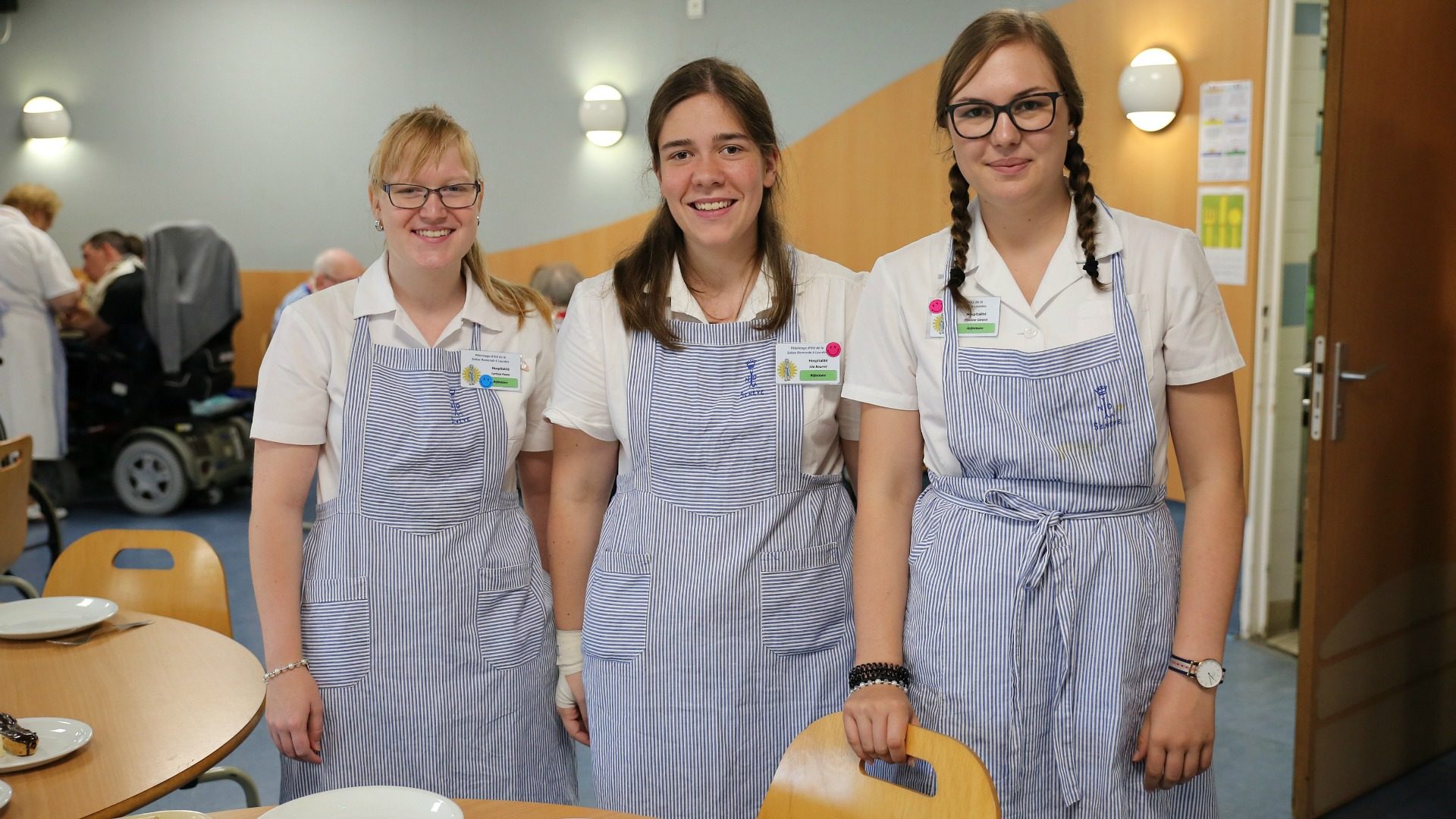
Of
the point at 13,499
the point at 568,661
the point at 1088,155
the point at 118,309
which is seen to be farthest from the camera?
the point at 118,309

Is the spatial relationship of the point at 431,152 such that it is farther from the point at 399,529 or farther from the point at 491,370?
the point at 399,529

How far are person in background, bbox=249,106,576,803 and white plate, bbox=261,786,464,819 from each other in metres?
0.60

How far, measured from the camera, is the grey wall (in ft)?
26.3

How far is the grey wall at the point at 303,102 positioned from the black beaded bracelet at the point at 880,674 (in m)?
6.29

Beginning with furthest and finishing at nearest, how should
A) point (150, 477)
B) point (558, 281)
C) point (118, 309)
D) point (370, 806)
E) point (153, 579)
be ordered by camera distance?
point (118, 309)
point (150, 477)
point (558, 281)
point (153, 579)
point (370, 806)

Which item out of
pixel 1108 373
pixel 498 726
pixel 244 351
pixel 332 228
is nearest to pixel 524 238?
pixel 332 228

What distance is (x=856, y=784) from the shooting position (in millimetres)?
1600

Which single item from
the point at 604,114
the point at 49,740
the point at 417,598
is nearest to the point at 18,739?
the point at 49,740

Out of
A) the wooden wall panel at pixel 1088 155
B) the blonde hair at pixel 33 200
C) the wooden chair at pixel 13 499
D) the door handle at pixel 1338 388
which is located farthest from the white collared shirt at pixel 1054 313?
the blonde hair at pixel 33 200

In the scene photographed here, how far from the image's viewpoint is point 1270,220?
437cm

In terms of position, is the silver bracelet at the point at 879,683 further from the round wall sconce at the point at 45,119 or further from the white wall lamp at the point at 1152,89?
the round wall sconce at the point at 45,119

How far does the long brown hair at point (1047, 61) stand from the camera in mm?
1664

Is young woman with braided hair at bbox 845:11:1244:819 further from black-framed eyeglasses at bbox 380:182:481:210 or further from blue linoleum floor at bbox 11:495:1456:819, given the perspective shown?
blue linoleum floor at bbox 11:495:1456:819

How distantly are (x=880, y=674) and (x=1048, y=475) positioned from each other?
0.36 m
